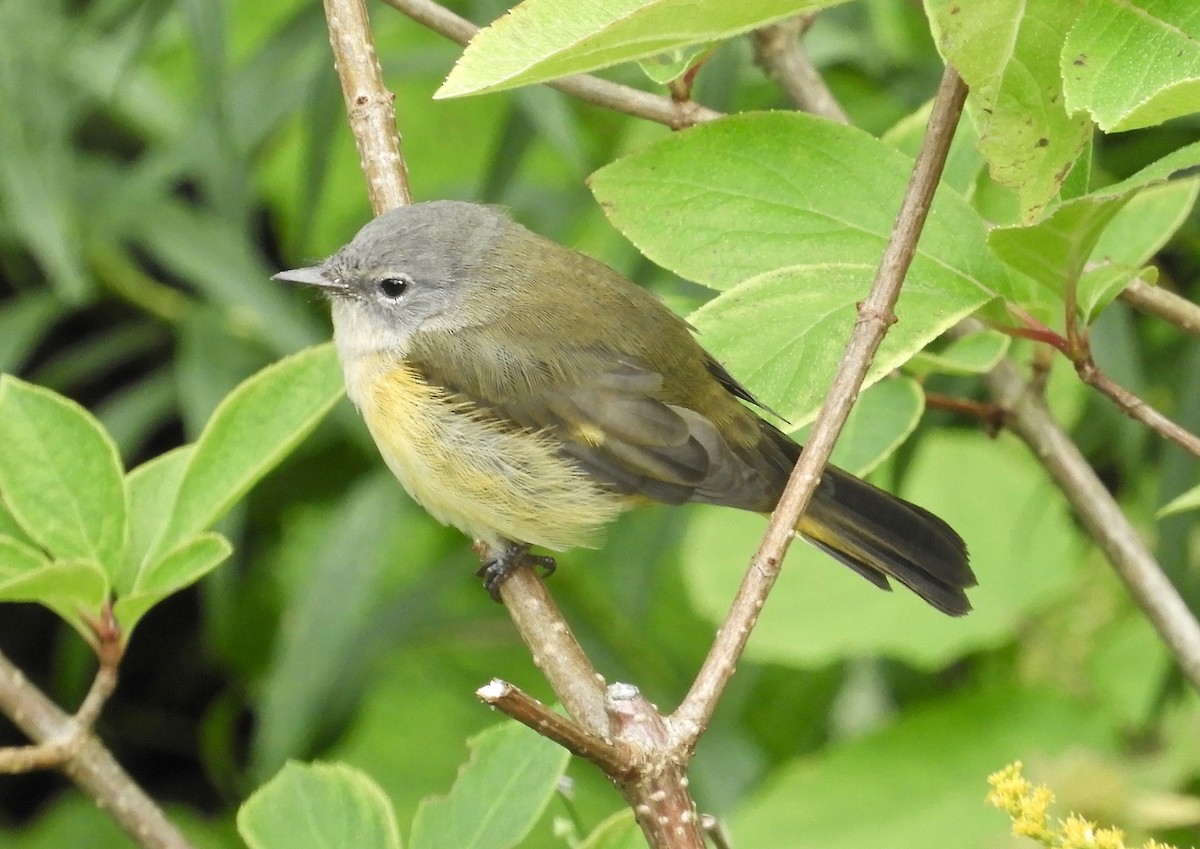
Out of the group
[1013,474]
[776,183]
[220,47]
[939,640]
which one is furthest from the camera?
[1013,474]

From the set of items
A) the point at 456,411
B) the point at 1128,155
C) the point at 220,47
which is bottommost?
the point at 456,411

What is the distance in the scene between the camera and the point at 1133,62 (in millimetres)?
1415

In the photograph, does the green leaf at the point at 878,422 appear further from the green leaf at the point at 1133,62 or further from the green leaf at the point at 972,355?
the green leaf at the point at 1133,62

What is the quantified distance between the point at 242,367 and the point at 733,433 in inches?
72.4

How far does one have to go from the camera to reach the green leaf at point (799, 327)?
1.70 metres

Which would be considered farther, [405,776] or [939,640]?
[405,776]

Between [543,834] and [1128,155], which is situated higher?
[1128,155]

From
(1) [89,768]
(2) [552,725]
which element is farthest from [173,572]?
(2) [552,725]

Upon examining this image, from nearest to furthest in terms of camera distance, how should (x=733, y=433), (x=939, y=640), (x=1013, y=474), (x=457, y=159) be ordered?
(x=733, y=433)
(x=939, y=640)
(x=1013, y=474)
(x=457, y=159)

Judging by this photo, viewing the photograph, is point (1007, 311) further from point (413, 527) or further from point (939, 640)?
point (413, 527)

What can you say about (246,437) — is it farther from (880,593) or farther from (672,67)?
(880,593)

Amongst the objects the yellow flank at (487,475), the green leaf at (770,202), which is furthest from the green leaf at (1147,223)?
the yellow flank at (487,475)

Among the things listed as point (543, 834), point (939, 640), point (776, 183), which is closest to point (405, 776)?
point (543, 834)

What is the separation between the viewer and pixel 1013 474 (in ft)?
12.6
